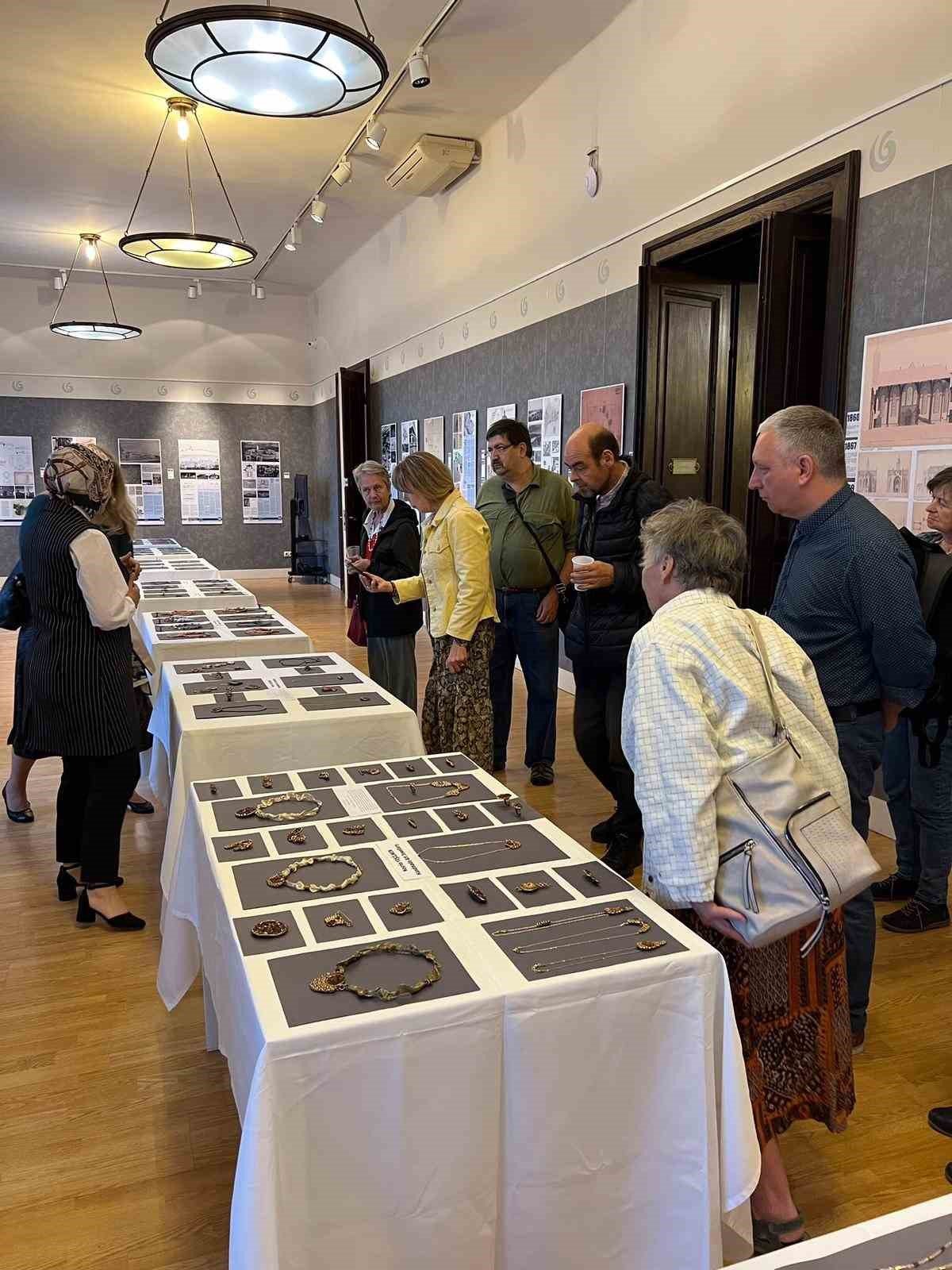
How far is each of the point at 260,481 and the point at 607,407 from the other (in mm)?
10380

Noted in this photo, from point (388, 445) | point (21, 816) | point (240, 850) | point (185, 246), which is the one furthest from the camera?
point (388, 445)

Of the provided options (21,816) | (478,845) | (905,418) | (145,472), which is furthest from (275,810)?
(145,472)

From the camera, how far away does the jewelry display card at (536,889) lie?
5.75 feet

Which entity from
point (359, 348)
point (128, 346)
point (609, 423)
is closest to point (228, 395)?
point (128, 346)

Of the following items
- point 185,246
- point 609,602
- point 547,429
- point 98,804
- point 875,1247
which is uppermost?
point 185,246

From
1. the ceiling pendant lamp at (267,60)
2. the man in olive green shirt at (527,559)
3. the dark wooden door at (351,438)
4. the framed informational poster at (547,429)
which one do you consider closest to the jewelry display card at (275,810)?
the man in olive green shirt at (527,559)

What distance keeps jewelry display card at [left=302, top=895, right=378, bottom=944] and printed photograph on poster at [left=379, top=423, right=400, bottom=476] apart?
9477 millimetres

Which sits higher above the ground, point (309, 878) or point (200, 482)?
point (200, 482)

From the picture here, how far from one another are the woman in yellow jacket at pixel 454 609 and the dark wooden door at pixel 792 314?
138 centimetres

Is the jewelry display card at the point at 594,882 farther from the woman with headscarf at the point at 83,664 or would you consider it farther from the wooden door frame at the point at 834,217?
the wooden door frame at the point at 834,217

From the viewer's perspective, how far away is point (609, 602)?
3514mm

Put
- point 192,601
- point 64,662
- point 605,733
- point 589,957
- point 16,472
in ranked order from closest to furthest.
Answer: point 589,957 < point 64,662 < point 605,733 < point 192,601 < point 16,472

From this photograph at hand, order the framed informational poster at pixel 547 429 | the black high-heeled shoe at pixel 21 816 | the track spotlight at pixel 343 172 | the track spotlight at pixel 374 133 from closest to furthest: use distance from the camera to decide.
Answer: the black high-heeled shoe at pixel 21 816, the framed informational poster at pixel 547 429, the track spotlight at pixel 374 133, the track spotlight at pixel 343 172

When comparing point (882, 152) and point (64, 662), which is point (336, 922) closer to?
point (64, 662)
